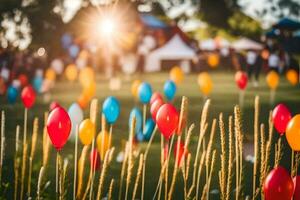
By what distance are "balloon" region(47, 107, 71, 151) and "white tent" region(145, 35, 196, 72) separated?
27.6 m

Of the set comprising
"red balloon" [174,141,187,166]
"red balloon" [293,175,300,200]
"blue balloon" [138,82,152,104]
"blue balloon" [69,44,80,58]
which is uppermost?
"blue balloon" [69,44,80,58]

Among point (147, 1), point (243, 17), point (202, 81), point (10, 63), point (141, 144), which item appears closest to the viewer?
point (141, 144)

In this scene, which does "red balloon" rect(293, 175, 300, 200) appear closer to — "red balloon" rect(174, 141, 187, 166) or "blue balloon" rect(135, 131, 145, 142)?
"red balloon" rect(174, 141, 187, 166)

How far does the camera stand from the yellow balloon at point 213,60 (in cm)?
3366

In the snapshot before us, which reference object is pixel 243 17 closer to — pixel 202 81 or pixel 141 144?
pixel 202 81

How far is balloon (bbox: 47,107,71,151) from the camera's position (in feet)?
13.6

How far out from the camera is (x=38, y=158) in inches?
285

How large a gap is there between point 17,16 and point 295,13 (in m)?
46.3

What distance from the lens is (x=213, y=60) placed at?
3366cm

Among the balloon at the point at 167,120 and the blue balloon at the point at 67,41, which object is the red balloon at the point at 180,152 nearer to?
the balloon at the point at 167,120

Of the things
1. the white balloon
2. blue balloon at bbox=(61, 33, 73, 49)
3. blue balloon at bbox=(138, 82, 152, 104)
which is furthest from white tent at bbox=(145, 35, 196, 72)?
blue balloon at bbox=(138, 82, 152, 104)

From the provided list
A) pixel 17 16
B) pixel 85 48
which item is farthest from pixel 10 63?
pixel 85 48

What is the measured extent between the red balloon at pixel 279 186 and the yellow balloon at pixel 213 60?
1216 inches

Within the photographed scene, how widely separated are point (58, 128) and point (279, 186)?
1878 millimetres
